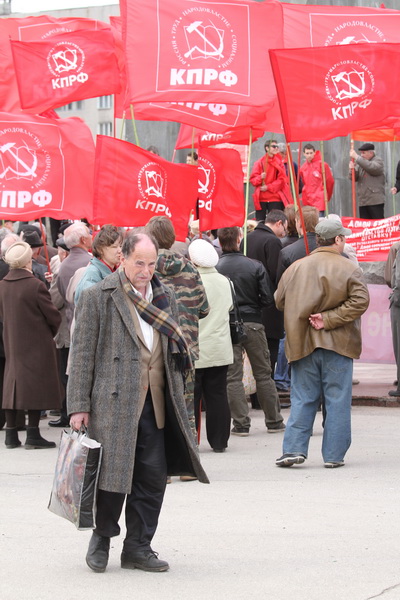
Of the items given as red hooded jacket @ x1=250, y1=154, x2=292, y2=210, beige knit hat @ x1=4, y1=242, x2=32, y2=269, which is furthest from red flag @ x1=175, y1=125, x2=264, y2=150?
beige knit hat @ x1=4, y1=242, x2=32, y2=269

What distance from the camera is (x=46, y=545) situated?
6840 millimetres

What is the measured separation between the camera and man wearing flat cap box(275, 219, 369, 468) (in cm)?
923

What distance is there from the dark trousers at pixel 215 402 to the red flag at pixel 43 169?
11.8ft

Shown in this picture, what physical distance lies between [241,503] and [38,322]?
11.4ft

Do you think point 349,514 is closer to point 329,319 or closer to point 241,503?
point 241,503

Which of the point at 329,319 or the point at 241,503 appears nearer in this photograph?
the point at 241,503

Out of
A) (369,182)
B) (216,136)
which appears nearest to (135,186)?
(216,136)

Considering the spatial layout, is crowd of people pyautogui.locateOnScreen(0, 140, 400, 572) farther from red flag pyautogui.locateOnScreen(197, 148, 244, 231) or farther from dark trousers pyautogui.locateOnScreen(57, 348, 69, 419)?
red flag pyautogui.locateOnScreen(197, 148, 244, 231)

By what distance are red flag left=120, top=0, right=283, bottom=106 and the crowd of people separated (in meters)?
1.46

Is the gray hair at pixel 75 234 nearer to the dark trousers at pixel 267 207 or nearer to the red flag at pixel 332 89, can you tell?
the red flag at pixel 332 89

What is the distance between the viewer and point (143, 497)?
20.3 feet

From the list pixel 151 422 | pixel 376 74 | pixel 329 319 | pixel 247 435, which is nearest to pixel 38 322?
pixel 247 435

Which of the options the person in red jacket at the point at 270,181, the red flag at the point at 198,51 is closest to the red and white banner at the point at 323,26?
the red flag at the point at 198,51

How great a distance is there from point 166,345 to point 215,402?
3995 mm
